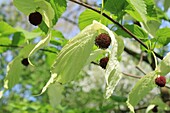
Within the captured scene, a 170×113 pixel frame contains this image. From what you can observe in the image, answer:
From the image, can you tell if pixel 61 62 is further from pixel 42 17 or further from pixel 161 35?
Answer: pixel 161 35

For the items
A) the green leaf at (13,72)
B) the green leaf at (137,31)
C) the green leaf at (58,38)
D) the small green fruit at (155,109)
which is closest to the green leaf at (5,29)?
the green leaf at (58,38)

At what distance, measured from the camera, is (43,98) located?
6.20m

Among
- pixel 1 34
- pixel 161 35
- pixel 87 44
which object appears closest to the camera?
pixel 87 44

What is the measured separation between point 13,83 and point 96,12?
256 millimetres

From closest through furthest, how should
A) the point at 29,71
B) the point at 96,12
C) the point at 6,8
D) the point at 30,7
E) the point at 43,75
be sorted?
the point at 30,7
the point at 96,12
the point at 43,75
the point at 29,71
the point at 6,8

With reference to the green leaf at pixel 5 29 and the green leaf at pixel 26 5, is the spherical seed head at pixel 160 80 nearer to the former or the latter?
the green leaf at pixel 26 5

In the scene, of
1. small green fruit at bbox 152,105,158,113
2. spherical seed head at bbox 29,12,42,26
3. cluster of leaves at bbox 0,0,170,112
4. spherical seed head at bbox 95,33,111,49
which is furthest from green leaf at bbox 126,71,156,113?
small green fruit at bbox 152,105,158,113

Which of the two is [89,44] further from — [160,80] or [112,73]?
[160,80]

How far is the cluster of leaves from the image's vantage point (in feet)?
2.40

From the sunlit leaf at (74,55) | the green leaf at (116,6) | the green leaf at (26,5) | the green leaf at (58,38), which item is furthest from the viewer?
the green leaf at (58,38)

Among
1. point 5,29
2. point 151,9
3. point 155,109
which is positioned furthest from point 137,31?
point 155,109

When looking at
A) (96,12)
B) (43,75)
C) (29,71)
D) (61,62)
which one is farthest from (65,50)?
(29,71)

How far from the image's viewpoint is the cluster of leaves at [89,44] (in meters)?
0.73

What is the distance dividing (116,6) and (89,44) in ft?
0.97
